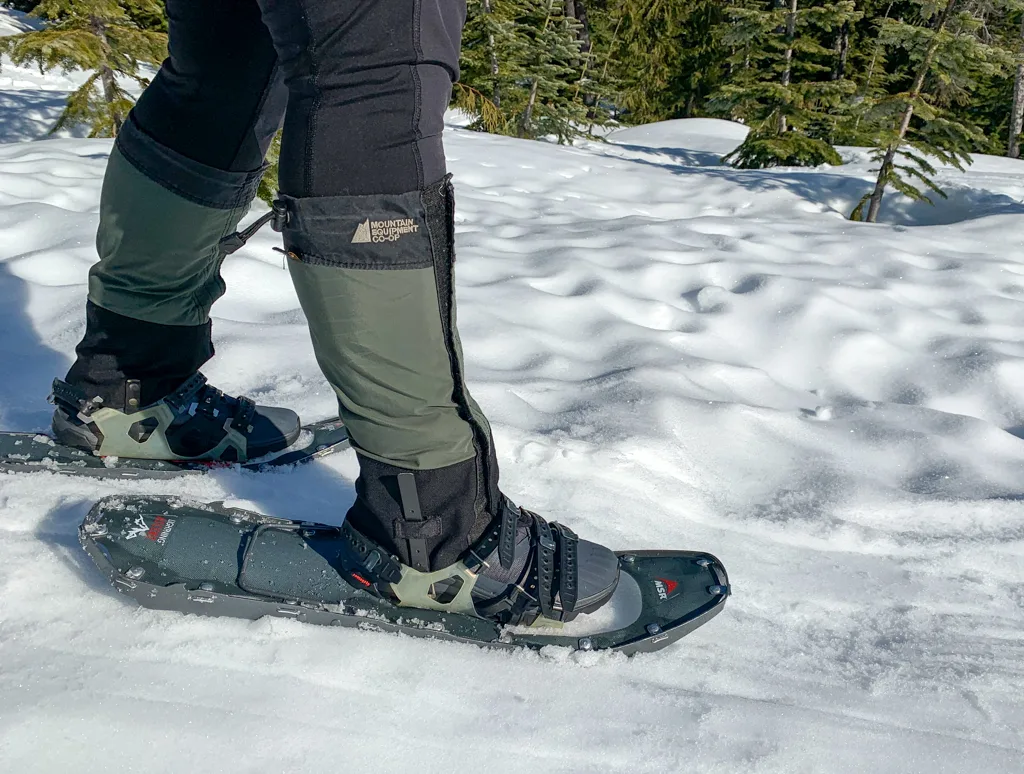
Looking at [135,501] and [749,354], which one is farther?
[749,354]

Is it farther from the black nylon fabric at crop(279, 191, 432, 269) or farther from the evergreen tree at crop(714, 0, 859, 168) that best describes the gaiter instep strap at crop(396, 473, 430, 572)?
the evergreen tree at crop(714, 0, 859, 168)

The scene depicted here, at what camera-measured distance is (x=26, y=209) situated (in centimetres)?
291

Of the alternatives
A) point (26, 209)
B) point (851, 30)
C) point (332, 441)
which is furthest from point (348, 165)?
point (851, 30)

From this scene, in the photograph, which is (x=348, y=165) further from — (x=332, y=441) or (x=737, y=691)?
(x=737, y=691)

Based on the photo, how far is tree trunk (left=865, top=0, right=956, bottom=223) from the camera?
5.16 m

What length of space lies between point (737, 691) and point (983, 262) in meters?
3.20

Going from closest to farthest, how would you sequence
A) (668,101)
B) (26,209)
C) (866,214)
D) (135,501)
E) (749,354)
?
(135,501), (749,354), (26,209), (866,214), (668,101)

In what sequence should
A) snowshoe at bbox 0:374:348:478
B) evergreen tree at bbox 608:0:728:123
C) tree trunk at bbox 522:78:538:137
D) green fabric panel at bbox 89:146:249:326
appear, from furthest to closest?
evergreen tree at bbox 608:0:728:123, tree trunk at bbox 522:78:538:137, snowshoe at bbox 0:374:348:478, green fabric panel at bbox 89:146:249:326

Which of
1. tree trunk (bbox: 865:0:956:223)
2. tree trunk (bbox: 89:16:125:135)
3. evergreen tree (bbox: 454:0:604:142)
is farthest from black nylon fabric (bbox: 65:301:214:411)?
evergreen tree (bbox: 454:0:604:142)

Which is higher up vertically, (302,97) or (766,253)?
(302,97)

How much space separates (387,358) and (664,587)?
623 mm

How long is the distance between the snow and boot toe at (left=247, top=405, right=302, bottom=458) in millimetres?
60

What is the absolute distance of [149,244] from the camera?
133 centimetres

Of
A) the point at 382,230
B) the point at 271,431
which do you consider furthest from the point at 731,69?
the point at 382,230
